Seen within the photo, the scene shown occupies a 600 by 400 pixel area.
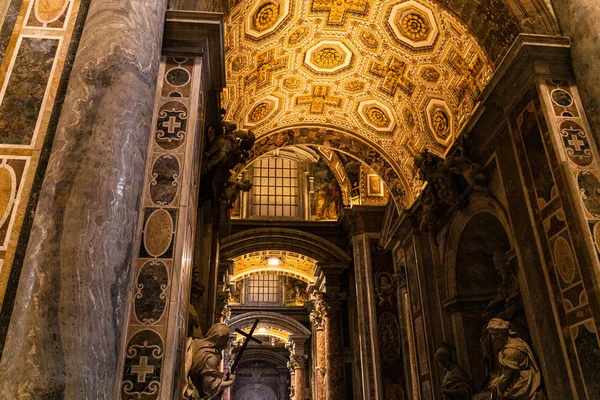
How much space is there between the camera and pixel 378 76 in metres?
9.90

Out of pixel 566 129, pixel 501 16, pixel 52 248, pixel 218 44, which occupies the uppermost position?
pixel 501 16

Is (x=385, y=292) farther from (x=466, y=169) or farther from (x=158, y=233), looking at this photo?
(x=158, y=233)

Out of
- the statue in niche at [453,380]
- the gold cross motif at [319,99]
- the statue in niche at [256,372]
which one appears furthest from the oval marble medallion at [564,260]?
the statue in niche at [256,372]

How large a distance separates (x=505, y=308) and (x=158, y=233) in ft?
16.7

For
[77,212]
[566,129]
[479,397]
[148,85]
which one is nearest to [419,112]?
[566,129]

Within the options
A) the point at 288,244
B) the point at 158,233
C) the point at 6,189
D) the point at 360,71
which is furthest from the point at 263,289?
the point at 6,189

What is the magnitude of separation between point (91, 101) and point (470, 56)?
589 cm

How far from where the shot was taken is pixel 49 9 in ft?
15.1

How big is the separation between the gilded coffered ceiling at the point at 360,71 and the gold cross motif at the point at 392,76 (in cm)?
2

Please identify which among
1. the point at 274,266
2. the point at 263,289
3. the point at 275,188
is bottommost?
the point at 274,266

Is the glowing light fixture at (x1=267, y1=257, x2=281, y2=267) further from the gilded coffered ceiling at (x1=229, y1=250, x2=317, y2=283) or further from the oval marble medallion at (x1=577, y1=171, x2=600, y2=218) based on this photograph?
the oval marble medallion at (x1=577, y1=171, x2=600, y2=218)

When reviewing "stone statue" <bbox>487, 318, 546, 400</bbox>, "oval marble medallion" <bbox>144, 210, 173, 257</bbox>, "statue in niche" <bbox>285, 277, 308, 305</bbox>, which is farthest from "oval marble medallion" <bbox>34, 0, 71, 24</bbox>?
"statue in niche" <bbox>285, 277, 308, 305</bbox>

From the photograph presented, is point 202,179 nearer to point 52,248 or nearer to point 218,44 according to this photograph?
point 218,44

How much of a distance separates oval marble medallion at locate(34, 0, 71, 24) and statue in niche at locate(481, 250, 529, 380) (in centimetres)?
612
